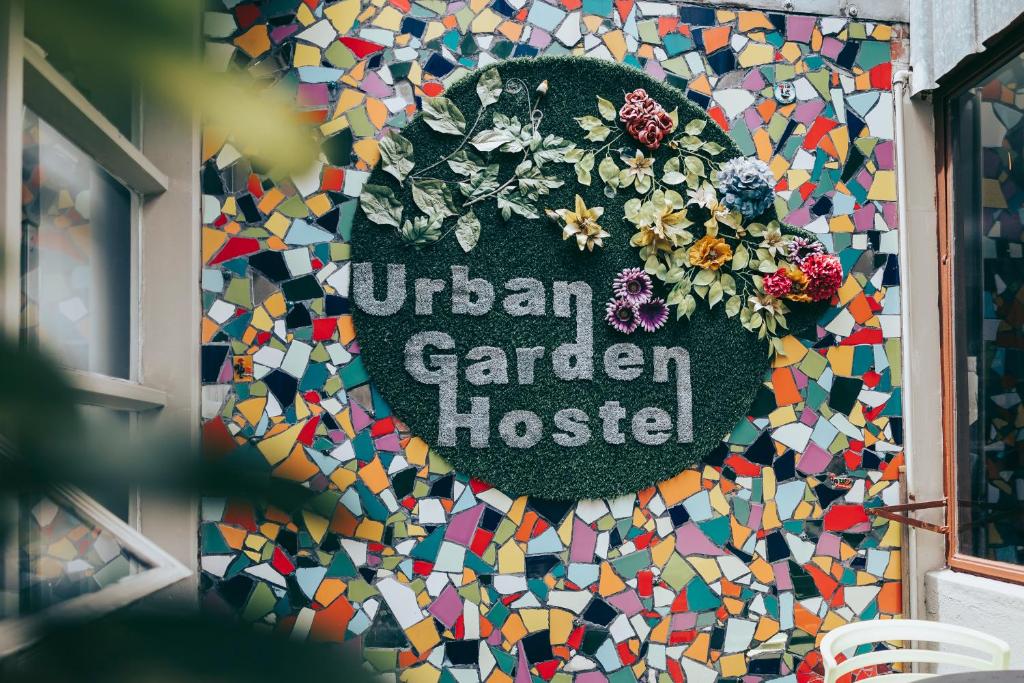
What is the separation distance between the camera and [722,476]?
2301 millimetres

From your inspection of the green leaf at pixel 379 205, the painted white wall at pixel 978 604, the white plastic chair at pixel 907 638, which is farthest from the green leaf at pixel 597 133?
the painted white wall at pixel 978 604

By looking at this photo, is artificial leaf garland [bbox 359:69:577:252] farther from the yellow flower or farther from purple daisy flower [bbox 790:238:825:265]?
purple daisy flower [bbox 790:238:825:265]

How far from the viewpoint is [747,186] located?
234 cm

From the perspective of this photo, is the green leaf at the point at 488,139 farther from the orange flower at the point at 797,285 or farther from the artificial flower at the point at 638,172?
the orange flower at the point at 797,285

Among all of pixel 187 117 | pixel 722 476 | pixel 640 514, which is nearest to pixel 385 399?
pixel 640 514

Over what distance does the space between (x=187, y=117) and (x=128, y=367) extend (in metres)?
2.01

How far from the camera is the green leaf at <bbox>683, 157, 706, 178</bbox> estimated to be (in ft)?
7.77

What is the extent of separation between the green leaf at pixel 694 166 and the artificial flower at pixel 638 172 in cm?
12

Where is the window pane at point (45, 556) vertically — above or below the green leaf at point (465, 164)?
below

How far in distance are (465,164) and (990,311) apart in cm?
168

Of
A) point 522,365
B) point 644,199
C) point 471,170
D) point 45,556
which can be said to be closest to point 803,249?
point 644,199

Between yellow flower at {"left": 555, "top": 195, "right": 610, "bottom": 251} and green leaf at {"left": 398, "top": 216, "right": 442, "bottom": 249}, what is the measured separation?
1.24 ft

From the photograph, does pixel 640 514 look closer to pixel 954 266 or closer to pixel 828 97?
pixel 954 266

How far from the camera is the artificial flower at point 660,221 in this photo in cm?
230
